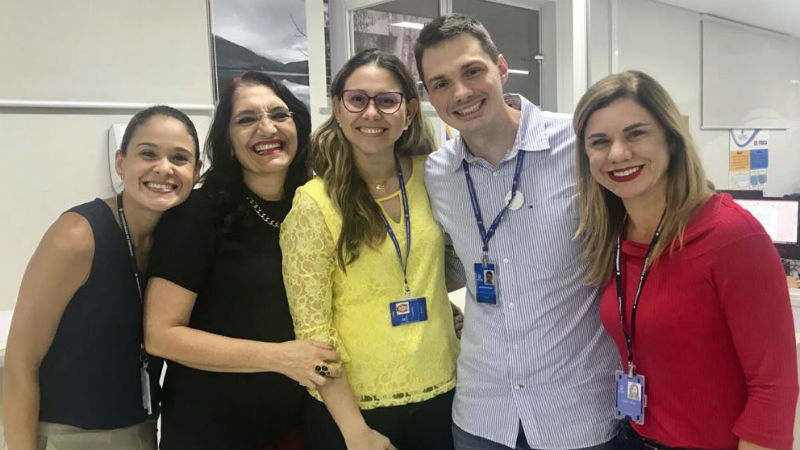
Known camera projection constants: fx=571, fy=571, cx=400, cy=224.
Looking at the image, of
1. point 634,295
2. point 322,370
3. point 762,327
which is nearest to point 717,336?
point 762,327

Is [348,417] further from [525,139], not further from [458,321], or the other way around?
[525,139]

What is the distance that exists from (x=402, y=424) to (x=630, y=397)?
0.59 m

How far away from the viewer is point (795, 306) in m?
3.37

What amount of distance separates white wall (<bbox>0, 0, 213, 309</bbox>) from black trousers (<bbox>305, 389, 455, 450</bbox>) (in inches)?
86.8

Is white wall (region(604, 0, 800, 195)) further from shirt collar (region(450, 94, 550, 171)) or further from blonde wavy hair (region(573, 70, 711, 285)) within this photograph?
blonde wavy hair (region(573, 70, 711, 285))

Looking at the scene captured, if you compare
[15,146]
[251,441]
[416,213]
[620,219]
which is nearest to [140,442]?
[251,441]

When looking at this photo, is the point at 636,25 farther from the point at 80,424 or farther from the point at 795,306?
the point at 80,424

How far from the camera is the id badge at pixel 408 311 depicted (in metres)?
1.51

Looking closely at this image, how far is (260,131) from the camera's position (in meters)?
1.67

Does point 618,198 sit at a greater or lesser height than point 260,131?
lesser

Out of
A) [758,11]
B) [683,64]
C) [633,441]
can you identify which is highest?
[758,11]

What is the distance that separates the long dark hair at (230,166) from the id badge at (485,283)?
2.04ft

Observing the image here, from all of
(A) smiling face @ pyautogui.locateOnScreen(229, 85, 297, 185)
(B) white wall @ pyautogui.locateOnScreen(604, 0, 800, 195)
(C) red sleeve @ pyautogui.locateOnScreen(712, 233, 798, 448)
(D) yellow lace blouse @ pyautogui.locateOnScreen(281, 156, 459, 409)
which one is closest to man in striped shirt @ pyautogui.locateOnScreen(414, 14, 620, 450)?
(D) yellow lace blouse @ pyautogui.locateOnScreen(281, 156, 459, 409)

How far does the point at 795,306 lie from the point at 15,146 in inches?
174
